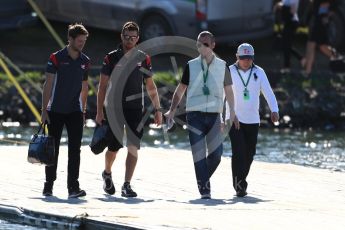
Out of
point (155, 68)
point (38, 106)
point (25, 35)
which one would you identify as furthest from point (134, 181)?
point (25, 35)

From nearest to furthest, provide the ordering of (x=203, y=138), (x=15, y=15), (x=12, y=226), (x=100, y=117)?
(x=12, y=226) < (x=100, y=117) < (x=203, y=138) < (x=15, y=15)

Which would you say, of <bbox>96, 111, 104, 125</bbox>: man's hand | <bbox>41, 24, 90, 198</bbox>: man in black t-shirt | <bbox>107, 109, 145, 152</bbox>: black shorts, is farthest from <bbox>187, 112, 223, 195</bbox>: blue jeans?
<bbox>41, 24, 90, 198</bbox>: man in black t-shirt

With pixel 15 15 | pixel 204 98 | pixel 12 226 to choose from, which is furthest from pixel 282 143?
pixel 12 226

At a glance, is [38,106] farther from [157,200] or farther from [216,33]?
[157,200]

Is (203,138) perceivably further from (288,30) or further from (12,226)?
(288,30)

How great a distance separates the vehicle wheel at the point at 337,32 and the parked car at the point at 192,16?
1381 mm

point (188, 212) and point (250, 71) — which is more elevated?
point (250, 71)

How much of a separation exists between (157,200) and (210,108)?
3.19 feet

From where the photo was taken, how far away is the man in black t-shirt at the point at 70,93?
12.9 meters

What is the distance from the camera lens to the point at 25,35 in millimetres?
29375

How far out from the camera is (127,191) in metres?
13.4

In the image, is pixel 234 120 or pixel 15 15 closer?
pixel 234 120

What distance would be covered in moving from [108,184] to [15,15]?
1275 cm

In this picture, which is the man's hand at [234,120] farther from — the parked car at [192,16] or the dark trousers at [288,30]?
the parked car at [192,16]
